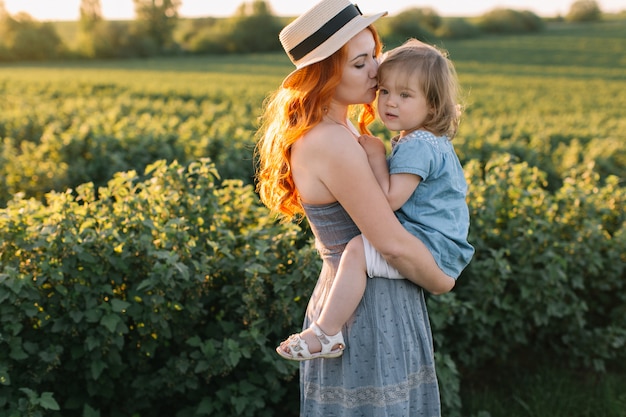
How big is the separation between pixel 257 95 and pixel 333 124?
1728 cm

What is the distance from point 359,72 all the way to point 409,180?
398mm

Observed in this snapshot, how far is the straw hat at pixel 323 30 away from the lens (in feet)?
7.10

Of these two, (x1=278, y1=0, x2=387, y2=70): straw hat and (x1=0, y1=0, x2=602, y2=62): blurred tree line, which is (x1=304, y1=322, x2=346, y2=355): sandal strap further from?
A: (x1=0, y1=0, x2=602, y2=62): blurred tree line

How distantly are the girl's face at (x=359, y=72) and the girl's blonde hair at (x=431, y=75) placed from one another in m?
0.04

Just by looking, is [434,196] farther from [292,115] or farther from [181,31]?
[181,31]

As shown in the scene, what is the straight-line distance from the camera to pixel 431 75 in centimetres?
225

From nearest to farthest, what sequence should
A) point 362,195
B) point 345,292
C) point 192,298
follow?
point 362,195
point 345,292
point 192,298

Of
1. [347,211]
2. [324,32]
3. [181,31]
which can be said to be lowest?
[347,211]

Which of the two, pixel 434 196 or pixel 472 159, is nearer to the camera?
pixel 434 196

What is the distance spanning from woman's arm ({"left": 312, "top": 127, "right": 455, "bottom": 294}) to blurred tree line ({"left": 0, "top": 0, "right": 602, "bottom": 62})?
173 ft

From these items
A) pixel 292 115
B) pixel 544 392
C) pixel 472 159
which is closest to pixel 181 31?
pixel 472 159

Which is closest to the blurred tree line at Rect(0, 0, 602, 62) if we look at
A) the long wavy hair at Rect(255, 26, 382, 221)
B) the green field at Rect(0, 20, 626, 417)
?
the green field at Rect(0, 20, 626, 417)

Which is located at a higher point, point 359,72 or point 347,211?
point 359,72

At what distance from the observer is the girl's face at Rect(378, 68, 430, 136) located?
2.23m
